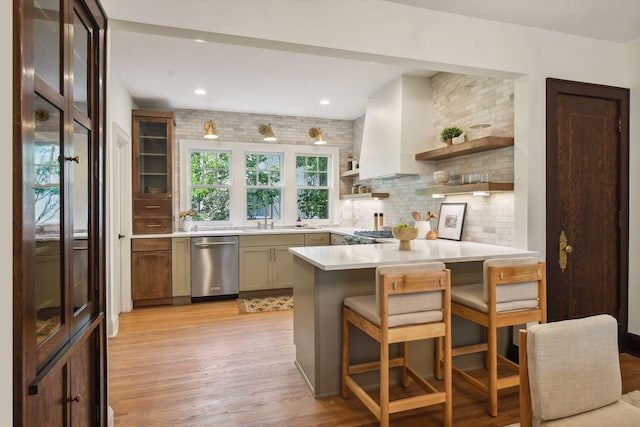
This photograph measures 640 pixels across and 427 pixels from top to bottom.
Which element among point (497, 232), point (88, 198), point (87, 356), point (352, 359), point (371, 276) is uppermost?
point (88, 198)

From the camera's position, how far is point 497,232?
342 cm

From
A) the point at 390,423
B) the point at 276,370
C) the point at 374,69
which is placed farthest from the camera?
the point at 374,69

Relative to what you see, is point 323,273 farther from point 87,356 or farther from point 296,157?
point 296,157

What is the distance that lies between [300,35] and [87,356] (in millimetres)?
2165

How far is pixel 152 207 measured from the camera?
5.04 metres

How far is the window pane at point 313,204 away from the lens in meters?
6.41

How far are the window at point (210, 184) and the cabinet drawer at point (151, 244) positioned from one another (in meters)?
0.89

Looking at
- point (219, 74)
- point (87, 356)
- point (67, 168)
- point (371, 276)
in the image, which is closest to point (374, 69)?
point (219, 74)

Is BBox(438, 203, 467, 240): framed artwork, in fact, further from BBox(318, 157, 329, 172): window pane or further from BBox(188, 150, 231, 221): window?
BBox(188, 150, 231, 221): window

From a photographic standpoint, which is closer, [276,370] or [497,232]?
[276,370]

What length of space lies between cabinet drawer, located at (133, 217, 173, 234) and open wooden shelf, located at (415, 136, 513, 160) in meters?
3.32

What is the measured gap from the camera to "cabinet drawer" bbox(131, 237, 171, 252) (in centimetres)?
487

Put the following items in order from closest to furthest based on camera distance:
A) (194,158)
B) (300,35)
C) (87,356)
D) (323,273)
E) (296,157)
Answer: (87,356) → (300,35) → (323,273) → (194,158) → (296,157)

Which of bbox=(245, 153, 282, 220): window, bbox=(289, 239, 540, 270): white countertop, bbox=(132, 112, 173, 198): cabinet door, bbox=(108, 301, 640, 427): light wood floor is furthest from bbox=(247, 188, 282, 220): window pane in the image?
bbox=(289, 239, 540, 270): white countertop
